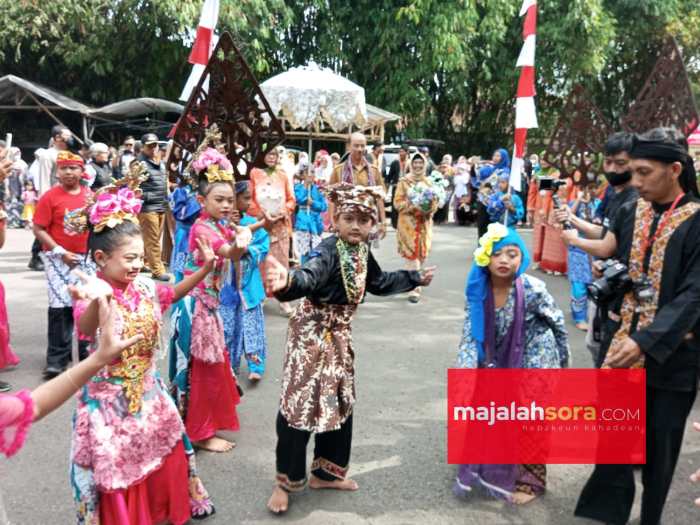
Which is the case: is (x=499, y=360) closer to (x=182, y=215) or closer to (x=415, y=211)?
(x=182, y=215)

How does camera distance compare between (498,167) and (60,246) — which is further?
(498,167)

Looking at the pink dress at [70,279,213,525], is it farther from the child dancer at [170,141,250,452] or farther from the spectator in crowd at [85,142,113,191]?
the spectator in crowd at [85,142,113,191]

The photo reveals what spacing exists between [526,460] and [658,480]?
2.45 ft

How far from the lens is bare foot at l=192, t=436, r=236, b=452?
13.4 feet

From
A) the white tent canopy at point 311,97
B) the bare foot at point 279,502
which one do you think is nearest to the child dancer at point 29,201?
the white tent canopy at point 311,97

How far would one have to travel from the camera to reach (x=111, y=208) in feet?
9.49

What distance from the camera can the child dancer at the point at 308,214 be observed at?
8.37 metres

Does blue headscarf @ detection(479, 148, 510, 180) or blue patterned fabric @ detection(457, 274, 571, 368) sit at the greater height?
blue headscarf @ detection(479, 148, 510, 180)

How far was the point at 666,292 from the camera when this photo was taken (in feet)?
9.70

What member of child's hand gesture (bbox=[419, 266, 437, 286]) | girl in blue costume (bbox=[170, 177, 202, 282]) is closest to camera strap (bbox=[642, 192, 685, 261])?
child's hand gesture (bbox=[419, 266, 437, 286])

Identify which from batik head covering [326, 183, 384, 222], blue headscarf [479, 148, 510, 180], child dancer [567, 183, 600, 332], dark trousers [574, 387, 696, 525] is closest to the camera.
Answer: dark trousers [574, 387, 696, 525]

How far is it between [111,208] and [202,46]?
2469 millimetres

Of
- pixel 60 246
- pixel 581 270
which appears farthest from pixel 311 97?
pixel 60 246

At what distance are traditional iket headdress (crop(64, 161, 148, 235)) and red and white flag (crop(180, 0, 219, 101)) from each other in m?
1.77
